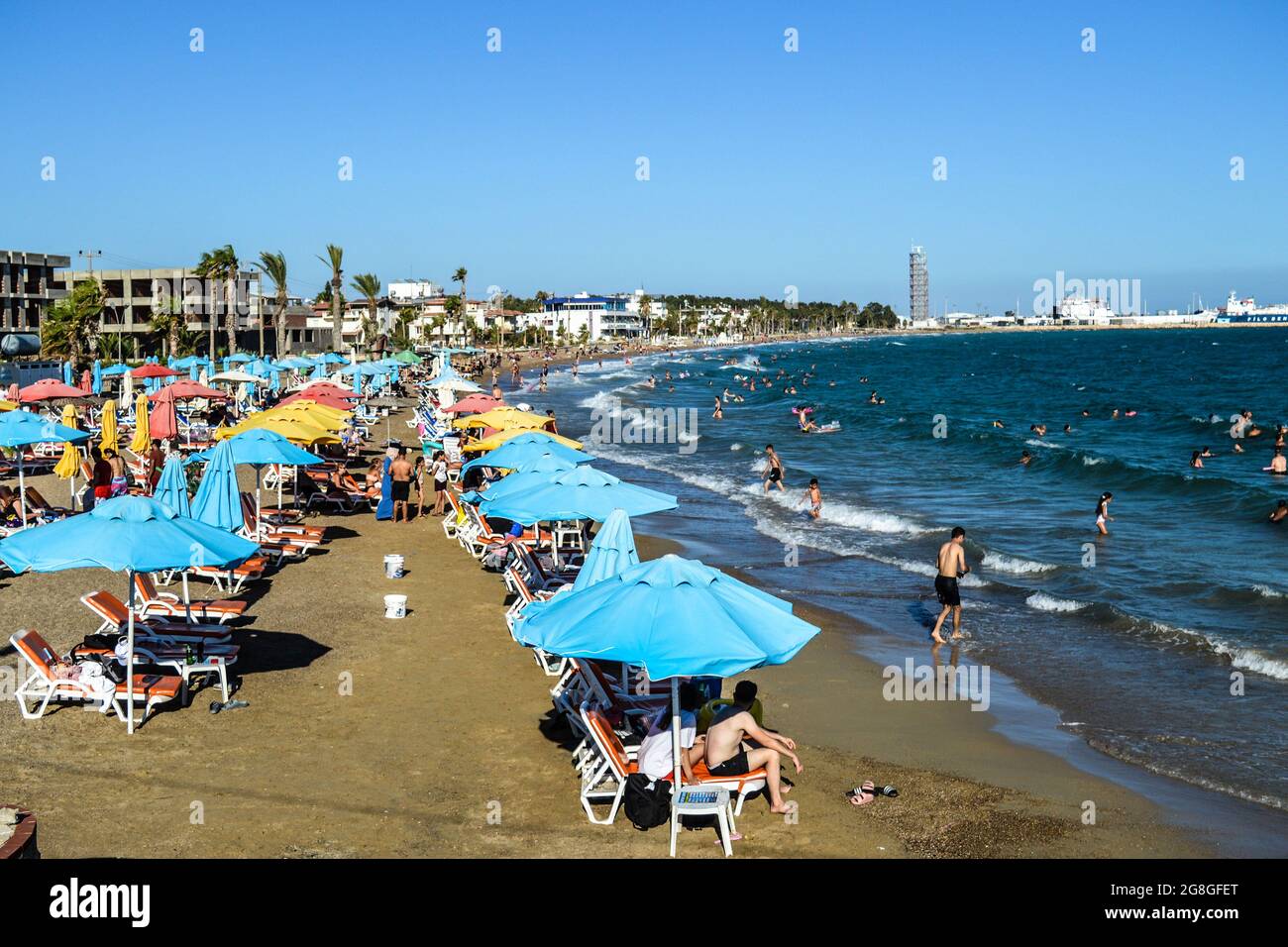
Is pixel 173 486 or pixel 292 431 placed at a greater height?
pixel 292 431

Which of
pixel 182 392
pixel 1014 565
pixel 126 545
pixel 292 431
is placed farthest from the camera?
pixel 182 392

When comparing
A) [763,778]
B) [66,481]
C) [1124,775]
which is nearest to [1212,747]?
[1124,775]

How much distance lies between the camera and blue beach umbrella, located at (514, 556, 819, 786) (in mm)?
6988

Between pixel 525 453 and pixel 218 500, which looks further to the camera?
pixel 525 453

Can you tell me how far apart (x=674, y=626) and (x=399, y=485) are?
44.5ft

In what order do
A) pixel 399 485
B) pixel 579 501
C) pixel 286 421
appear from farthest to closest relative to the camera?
pixel 399 485 → pixel 286 421 → pixel 579 501

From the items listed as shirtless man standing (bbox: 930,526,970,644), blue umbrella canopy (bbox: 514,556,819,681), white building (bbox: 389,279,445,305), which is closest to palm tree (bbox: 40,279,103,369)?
shirtless man standing (bbox: 930,526,970,644)

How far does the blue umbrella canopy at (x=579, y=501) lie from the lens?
12219 millimetres

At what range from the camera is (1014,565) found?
61.6 feet

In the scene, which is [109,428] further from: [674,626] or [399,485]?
[674,626]

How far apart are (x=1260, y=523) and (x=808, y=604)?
518 inches

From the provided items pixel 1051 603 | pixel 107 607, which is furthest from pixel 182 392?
pixel 1051 603

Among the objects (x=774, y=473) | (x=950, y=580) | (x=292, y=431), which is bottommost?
(x=950, y=580)
